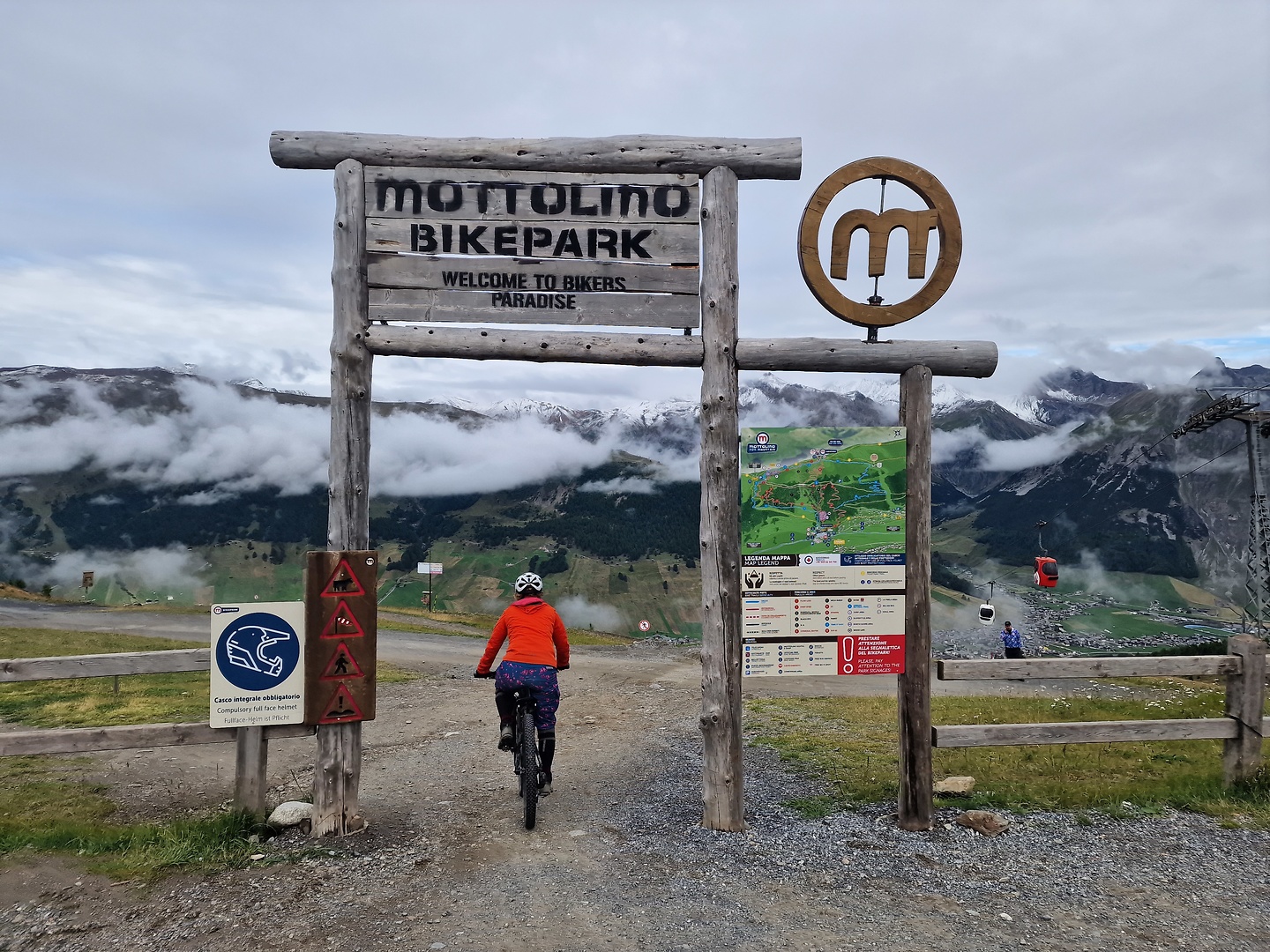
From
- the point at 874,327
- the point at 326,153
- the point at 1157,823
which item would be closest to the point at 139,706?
the point at 326,153

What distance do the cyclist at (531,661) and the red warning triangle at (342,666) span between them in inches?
50.5

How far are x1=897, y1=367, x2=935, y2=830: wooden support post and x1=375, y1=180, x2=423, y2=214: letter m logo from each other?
5690 mm

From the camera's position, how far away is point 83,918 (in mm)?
5961

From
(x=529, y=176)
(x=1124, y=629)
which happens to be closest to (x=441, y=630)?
(x=529, y=176)

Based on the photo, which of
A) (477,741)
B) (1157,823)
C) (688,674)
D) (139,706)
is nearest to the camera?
(1157,823)

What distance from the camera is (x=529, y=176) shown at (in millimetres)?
8570

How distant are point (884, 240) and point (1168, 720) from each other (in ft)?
20.3

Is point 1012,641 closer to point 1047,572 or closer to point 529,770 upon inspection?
point 1047,572

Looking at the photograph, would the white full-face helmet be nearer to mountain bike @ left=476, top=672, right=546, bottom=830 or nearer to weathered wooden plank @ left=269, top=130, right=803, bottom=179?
mountain bike @ left=476, top=672, right=546, bottom=830

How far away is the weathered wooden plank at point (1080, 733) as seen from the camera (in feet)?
26.8

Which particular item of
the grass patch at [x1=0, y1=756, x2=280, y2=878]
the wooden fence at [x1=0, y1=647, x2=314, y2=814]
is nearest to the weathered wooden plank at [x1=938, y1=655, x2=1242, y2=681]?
the wooden fence at [x1=0, y1=647, x2=314, y2=814]

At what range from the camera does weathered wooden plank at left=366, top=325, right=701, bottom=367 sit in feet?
27.1

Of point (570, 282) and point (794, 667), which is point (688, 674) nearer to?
point (794, 667)

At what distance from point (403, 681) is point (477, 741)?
7632 mm
